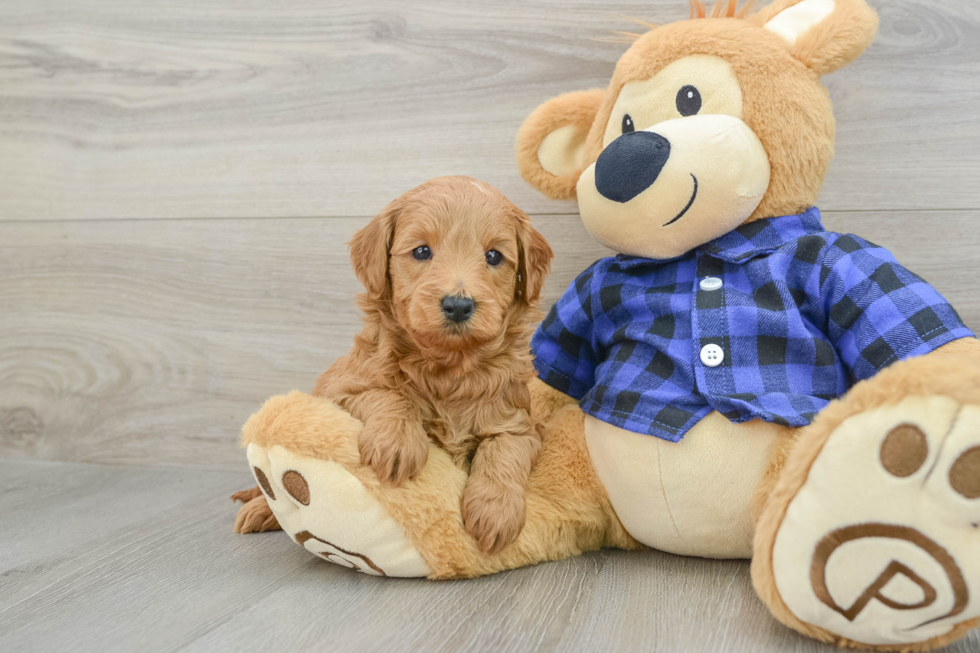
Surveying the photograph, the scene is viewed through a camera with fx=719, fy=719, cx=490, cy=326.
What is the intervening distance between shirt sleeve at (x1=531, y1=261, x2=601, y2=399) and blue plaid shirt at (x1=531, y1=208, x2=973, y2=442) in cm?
8

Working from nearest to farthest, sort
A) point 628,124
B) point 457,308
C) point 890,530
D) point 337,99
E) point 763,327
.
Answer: point 890,530, point 457,308, point 763,327, point 628,124, point 337,99

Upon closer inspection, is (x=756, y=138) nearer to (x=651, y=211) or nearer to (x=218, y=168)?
(x=651, y=211)

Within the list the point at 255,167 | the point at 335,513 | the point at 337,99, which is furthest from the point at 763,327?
the point at 255,167

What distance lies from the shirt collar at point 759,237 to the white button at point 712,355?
14 cm

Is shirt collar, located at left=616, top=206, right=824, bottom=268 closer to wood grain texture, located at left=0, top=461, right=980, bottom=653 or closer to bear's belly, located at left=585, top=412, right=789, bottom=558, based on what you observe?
bear's belly, located at left=585, top=412, right=789, bottom=558

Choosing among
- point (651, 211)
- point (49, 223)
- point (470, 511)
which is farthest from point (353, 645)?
point (49, 223)

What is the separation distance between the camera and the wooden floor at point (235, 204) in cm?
126

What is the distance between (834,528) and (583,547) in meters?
0.46

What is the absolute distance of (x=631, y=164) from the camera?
3.33 feet

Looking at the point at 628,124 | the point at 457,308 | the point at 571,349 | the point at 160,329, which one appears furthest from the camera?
the point at 160,329

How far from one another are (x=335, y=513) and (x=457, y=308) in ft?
1.06

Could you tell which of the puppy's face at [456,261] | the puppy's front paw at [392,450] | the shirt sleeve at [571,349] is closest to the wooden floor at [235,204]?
the puppy's front paw at [392,450]

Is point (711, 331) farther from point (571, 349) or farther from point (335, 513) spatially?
point (335, 513)

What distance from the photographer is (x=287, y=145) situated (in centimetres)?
163
